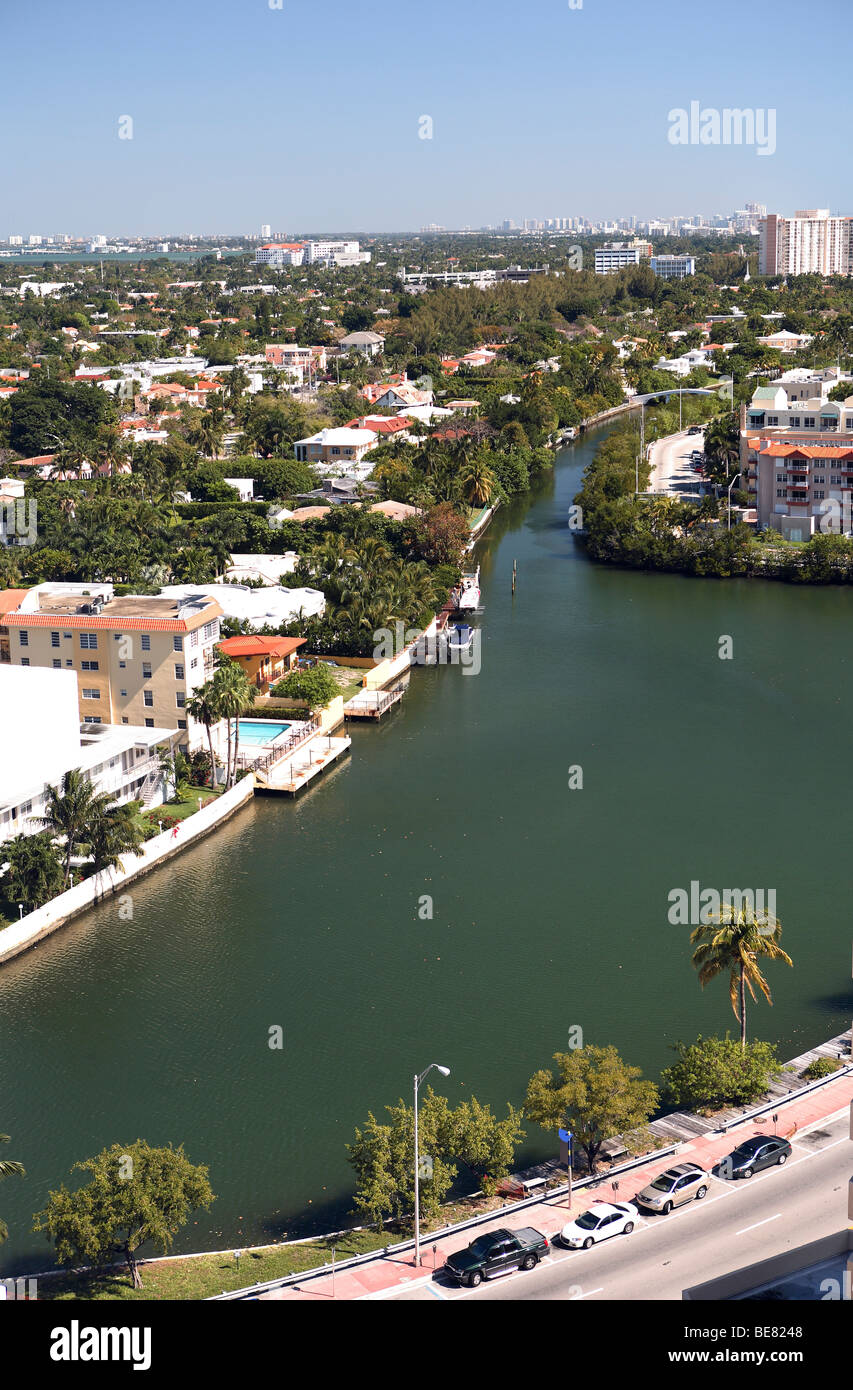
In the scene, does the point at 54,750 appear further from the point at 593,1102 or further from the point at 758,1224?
the point at 758,1224

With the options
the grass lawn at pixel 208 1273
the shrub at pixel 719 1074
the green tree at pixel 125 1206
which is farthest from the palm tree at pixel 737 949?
the green tree at pixel 125 1206

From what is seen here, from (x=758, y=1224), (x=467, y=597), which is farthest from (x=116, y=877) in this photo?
(x=467, y=597)

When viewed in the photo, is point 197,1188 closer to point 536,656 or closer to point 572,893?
point 572,893

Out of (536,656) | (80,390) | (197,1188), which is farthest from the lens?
(80,390)

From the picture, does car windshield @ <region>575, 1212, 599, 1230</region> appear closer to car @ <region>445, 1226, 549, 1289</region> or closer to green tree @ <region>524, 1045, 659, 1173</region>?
car @ <region>445, 1226, 549, 1289</region>

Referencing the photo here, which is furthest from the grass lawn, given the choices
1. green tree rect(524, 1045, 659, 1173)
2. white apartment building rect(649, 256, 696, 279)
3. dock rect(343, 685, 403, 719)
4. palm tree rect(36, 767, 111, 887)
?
white apartment building rect(649, 256, 696, 279)
